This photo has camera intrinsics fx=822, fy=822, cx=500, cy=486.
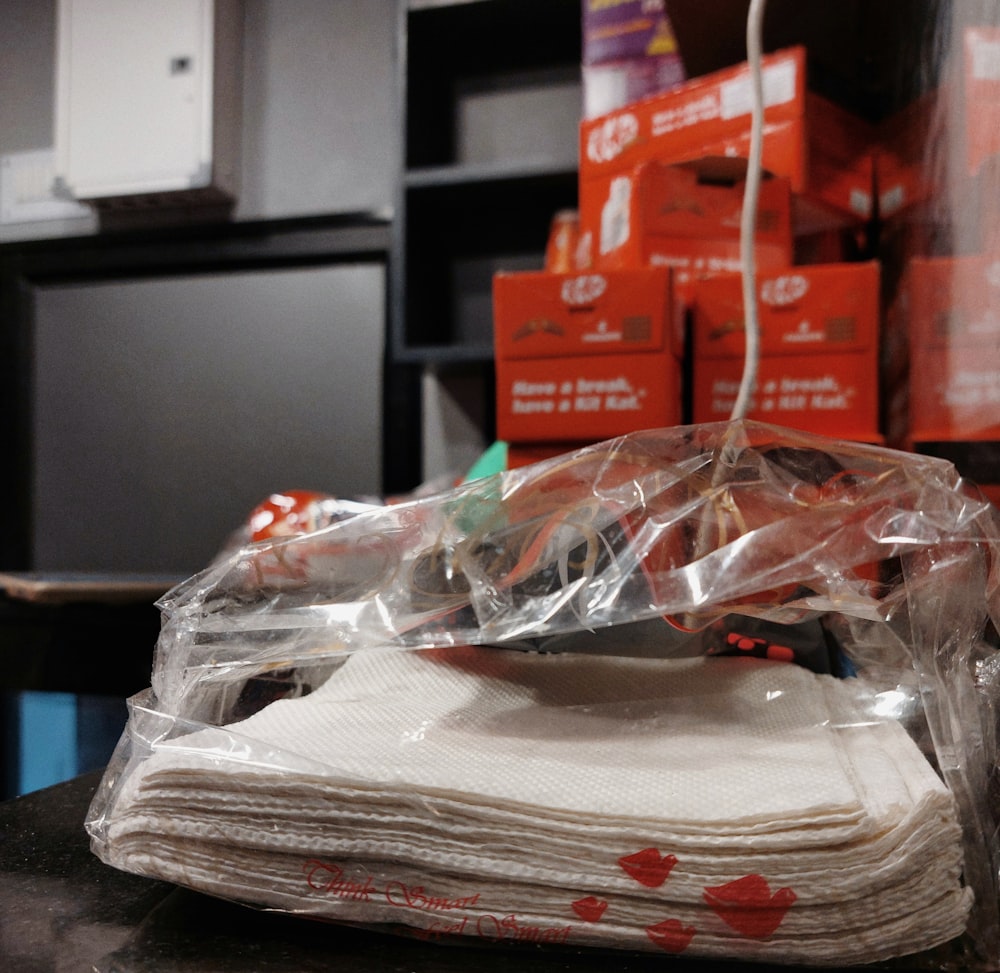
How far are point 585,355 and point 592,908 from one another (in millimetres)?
729

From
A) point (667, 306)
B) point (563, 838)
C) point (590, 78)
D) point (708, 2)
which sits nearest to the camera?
point (563, 838)

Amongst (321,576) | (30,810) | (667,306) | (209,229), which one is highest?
(209,229)

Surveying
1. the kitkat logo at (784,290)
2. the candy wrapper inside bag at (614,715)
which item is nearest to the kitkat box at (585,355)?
the kitkat logo at (784,290)

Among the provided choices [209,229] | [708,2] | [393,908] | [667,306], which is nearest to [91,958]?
[393,908]

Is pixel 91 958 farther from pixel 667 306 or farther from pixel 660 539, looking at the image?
pixel 667 306

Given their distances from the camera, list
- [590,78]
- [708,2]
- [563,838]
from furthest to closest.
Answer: [590,78], [708,2], [563,838]

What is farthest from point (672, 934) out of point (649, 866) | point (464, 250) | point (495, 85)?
Answer: point (495, 85)

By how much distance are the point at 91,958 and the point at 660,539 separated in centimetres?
30

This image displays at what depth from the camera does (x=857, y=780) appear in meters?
0.35

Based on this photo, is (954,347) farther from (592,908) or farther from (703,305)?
(592,908)

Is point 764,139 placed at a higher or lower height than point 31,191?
lower

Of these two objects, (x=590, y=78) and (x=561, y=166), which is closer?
(x=590, y=78)

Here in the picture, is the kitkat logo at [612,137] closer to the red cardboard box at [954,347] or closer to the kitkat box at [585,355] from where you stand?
the kitkat box at [585,355]

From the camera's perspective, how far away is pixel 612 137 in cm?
118
